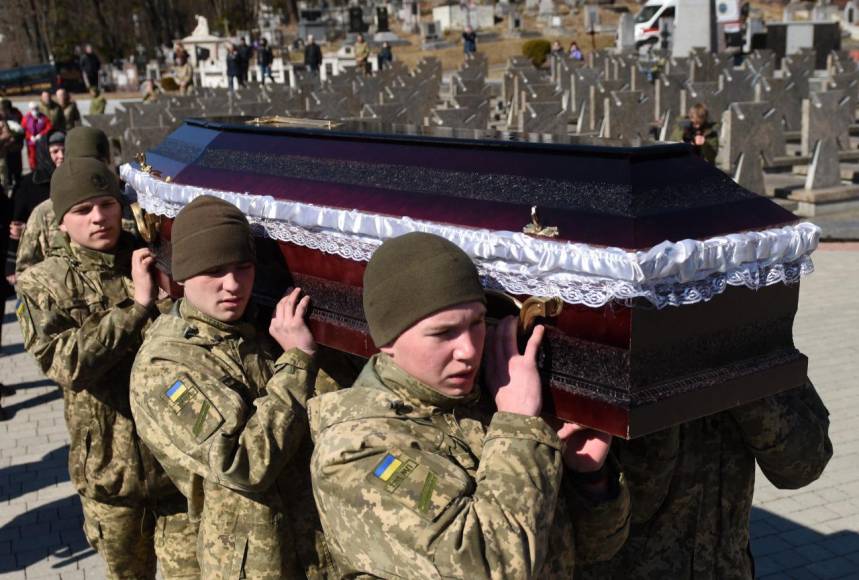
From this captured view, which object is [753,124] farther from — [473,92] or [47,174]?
[47,174]

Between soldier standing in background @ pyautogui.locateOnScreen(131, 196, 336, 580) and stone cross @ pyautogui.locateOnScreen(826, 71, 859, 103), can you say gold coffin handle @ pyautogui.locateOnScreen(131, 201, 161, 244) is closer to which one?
soldier standing in background @ pyautogui.locateOnScreen(131, 196, 336, 580)

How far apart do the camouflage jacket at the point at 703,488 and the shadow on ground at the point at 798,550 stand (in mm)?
2079

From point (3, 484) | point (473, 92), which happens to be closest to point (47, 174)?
point (3, 484)

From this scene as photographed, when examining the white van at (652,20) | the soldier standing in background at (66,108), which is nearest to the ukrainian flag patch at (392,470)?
the soldier standing in background at (66,108)

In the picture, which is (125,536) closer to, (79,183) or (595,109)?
(79,183)

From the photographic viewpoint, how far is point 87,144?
489cm

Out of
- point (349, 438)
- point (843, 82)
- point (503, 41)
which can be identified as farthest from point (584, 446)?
point (503, 41)

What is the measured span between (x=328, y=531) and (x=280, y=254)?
3.86 ft

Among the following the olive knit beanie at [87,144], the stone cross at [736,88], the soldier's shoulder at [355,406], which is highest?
the olive knit beanie at [87,144]

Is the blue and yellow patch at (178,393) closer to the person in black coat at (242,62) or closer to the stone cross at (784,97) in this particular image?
the stone cross at (784,97)

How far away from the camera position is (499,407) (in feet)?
6.88

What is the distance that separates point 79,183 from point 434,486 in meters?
2.13

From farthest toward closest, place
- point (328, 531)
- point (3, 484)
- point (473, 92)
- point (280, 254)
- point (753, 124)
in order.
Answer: point (473, 92) < point (753, 124) < point (3, 484) < point (280, 254) < point (328, 531)

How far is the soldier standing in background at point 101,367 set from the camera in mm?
3495
